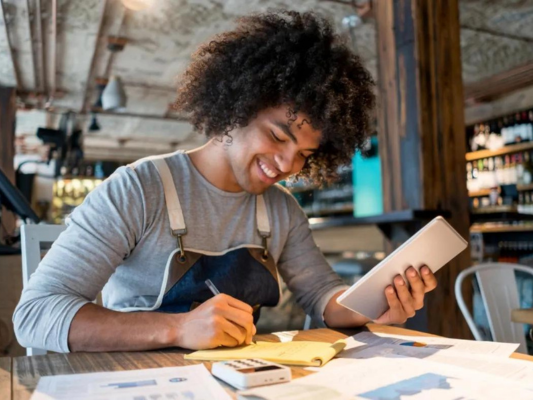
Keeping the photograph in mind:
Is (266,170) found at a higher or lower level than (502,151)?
lower

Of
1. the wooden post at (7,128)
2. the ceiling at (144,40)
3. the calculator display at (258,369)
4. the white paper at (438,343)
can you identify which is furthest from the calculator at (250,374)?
the wooden post at (7,128)

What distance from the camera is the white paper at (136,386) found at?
2.48 ft

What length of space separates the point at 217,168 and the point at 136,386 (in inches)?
32.2

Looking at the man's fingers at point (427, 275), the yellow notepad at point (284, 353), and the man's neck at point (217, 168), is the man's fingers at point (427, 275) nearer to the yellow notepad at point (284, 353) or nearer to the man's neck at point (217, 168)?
the yellow notepad at point (284, 353)

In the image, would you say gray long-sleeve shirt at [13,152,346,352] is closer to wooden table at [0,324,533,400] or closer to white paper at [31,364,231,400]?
wooden table at [0,324,533,400]

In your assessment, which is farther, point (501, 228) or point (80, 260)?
point (501, 228)

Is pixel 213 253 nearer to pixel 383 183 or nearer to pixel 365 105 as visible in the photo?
pixel 365 105

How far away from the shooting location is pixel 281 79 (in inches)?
56.5

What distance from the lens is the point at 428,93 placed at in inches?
109

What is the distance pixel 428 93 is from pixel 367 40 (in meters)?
2.83

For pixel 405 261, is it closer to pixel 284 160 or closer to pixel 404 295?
pixel 404 295

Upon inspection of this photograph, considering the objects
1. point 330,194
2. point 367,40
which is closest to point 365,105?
point 367,40

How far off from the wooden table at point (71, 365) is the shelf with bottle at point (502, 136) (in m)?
5.97

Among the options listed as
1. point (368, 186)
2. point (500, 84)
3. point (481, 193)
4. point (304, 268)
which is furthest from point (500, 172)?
point (304, 268)
